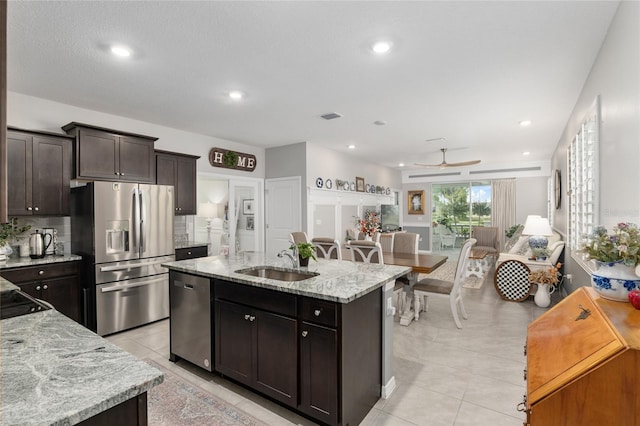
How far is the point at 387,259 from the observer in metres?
4.31

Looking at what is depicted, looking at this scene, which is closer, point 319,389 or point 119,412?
point 119,412

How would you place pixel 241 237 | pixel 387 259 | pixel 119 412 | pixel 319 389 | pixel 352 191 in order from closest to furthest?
pixel 119 412, pixel 319 389, pixel 387 259, pixel 241 237, pixel 352 191

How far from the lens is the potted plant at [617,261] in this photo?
1388 mm

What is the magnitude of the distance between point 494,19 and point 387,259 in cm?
289

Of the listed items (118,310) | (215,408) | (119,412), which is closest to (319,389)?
(215,408)

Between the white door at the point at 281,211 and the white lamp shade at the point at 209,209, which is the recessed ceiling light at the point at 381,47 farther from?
the white lamp shade at the point at 209,209

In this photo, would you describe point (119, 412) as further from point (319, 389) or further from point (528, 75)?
point (528, 75)

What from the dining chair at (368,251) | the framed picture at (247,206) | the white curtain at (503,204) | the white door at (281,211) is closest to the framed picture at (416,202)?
the white curtain at (503,204)

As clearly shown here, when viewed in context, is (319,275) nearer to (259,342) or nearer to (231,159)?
(259,342)

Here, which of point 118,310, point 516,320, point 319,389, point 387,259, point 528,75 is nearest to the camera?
point 319,389

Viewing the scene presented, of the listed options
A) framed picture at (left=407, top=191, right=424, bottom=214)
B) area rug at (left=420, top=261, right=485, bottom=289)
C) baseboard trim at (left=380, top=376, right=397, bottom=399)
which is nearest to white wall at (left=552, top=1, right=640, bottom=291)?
baseboard trim at (left=380, top=376, right=397, bottom=399)

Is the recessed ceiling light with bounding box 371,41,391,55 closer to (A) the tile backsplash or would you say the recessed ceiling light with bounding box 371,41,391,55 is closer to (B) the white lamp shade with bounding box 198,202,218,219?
(A) the tile backsplash

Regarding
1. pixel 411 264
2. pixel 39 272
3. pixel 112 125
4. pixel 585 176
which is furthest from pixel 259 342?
pixel 112 125

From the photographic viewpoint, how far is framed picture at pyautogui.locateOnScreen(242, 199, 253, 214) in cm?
627
